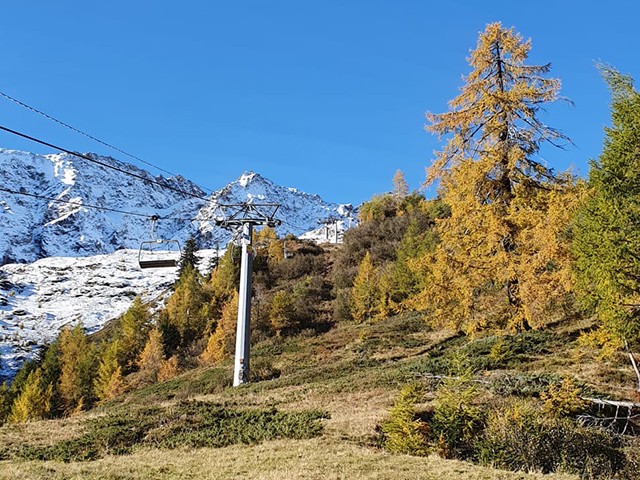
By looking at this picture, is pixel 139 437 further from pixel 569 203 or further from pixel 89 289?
pixel 89 289

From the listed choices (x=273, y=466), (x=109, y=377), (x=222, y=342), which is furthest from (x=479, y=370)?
(x=109, y=377)

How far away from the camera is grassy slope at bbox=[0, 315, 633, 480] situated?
966cm

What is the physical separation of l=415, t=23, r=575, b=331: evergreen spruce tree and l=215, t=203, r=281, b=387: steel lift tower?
29.9 ft

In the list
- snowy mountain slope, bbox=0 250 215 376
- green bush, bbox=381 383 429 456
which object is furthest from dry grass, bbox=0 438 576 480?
snowy mountain slope, bbox=0 250 215 376

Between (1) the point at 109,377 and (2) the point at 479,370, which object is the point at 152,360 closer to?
(1) the point at 109,377

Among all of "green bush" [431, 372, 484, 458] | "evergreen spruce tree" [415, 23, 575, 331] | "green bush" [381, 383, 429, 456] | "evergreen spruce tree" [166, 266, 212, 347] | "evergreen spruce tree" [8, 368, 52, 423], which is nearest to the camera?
"green bush" [381, 383, 429, 456]

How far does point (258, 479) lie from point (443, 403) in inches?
200

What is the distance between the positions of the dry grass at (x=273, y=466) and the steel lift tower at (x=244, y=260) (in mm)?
12915

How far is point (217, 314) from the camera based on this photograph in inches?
2413

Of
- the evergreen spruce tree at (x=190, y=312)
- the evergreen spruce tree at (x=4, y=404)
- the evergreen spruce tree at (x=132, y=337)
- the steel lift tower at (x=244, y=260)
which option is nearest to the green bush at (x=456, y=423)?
the steel lift tower at (x=244, y=260)

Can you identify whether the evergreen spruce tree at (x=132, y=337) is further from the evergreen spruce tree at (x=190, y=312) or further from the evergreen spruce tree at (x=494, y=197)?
the evergreen spruce tree at (x=494, y=197)

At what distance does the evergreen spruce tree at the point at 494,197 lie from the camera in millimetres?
19500

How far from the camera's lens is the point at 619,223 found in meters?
13.5

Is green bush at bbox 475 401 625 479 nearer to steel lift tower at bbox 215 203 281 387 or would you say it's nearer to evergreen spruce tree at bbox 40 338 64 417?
steel lift tower at bbox 215 203 281 387
